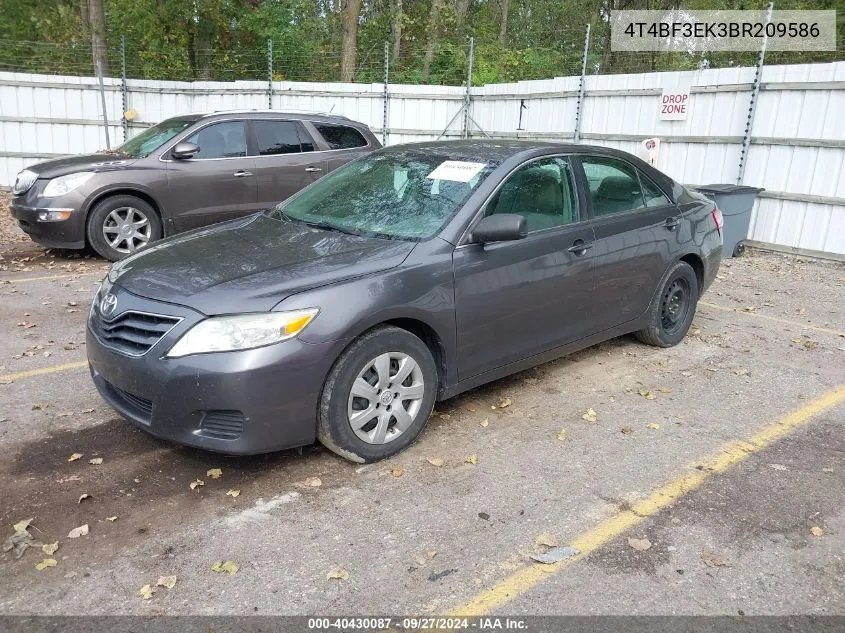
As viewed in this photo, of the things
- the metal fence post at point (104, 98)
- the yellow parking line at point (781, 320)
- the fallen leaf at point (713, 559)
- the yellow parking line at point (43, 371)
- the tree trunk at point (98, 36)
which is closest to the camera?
the fallen leaf at point (713, 559)

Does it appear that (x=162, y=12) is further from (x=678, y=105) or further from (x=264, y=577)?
(x=264, y=577)

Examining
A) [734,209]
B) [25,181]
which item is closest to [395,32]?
[734,209]

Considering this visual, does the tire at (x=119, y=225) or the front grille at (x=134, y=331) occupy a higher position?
the front grille at (x=134, y=331)

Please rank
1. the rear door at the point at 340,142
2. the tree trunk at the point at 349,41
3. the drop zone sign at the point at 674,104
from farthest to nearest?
the tree trunk at the point at 349,41 < the drop zone sign at the point at 674,104 < the rear door at the point at 340,142

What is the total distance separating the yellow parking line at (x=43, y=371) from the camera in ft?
15.7

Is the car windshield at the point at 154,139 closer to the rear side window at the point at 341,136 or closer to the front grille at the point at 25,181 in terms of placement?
the front grille at the point at 25,181

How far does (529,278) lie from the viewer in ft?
14.0

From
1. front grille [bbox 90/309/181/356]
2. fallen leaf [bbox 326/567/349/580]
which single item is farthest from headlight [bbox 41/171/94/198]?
fallen leaf [bbox 326/567/349/580]

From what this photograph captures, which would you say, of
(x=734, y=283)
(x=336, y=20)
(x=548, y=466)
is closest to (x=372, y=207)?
(x=548, y=466)

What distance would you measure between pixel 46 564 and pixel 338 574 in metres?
1.20

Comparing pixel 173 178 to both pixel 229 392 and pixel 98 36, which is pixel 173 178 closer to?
pixel 229 392

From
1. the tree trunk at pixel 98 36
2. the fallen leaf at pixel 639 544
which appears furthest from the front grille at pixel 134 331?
the tree trunk at pixel 98 36

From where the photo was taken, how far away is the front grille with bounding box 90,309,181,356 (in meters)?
3.33

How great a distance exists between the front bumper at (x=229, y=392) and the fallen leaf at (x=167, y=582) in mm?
654
